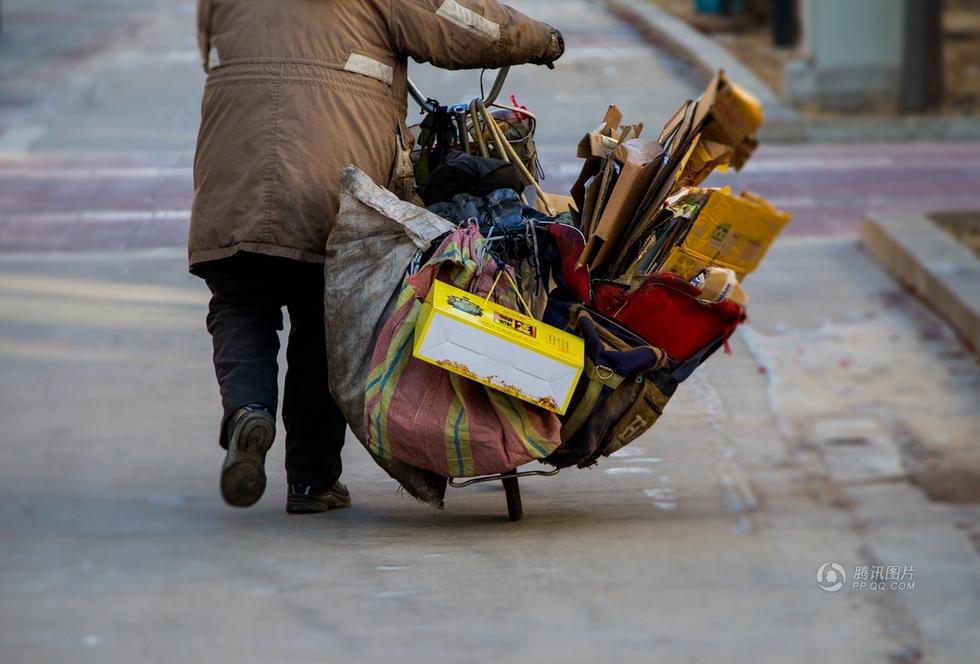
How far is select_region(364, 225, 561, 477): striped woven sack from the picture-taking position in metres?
4.00

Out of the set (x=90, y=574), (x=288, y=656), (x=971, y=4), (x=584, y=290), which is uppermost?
(x=584, y=290)

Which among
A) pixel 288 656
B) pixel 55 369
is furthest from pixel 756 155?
pixel 288 656

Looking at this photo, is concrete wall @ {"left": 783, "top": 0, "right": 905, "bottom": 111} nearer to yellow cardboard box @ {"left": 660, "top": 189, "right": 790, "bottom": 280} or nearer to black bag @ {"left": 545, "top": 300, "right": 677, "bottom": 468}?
yellow cardboard box @ {"left": 660, "top": 189, "right": 790, "bottom": 280}

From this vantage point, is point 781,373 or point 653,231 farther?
point 781,373

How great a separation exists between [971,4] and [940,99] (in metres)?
6.20

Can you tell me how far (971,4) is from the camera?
1895cm

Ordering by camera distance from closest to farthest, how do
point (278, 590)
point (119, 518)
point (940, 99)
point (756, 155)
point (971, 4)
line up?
point (278, 590)
point (119, 518)
point (756, 155)
point (940, 99)
point (971, 4)

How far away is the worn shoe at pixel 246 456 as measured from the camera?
3.96 m

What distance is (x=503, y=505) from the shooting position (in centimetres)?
493

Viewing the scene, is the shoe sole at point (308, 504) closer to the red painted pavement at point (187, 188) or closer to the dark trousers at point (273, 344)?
the dark trousers at point (273, 344)

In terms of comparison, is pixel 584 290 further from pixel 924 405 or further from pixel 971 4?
pixel 971 4
